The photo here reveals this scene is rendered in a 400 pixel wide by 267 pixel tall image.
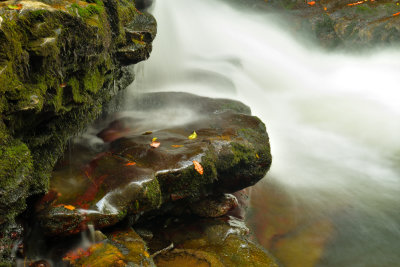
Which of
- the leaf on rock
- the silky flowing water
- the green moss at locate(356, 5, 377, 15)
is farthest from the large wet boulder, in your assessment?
the green moss at locate(356, 5, 377, 15)

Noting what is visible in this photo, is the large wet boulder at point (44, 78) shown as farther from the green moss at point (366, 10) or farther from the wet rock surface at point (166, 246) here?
the green moss at point (366, 10)

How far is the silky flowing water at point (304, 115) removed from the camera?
5594mm

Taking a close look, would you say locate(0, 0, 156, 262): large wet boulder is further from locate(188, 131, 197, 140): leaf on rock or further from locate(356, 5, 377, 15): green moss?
locate(356, 5, 377, 15): green moss

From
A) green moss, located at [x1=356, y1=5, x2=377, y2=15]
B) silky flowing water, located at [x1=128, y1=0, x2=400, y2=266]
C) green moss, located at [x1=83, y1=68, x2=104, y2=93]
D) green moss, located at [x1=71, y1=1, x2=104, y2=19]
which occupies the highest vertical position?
green moss, located at [x1=356, y1=5, x2=377, y2=15]

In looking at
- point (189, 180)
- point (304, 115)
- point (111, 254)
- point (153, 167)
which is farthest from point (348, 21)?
point (111, 254)

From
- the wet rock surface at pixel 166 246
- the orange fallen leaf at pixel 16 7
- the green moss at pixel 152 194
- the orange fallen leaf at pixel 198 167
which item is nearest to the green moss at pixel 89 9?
the orange fallen leaf at pixel 16 7

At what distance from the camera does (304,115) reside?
485 inches

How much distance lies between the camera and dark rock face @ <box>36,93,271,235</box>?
3.61 meters

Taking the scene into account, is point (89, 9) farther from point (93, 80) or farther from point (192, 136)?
point (192, 136)

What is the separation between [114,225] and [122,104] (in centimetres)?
397

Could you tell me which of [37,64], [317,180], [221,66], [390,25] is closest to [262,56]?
[221,66]

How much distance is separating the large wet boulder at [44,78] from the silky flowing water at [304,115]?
3571mm

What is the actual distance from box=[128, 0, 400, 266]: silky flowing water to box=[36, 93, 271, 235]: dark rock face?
4.45 feet

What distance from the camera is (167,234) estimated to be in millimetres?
4613
